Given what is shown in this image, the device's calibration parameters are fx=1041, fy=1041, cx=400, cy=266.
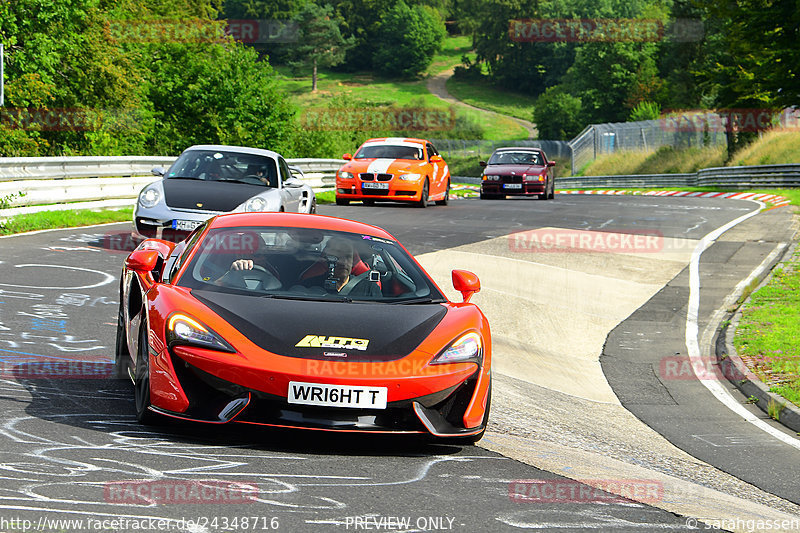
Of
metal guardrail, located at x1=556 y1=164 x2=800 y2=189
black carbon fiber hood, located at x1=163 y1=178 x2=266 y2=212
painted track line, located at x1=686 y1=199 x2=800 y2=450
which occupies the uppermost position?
black carbon fiber hood, located at x1=163 y1=178 x2=266 y2=212

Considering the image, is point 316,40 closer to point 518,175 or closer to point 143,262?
point 518,175

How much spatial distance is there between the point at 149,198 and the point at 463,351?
9437 mm

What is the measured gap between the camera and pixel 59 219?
62.1 ft

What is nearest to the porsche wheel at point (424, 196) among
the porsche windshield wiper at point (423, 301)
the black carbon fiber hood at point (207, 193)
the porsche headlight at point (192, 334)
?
the black carbon fiber hood at point (207, 193)

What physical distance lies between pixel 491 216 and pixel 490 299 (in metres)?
10.4

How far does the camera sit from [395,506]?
15.1ft

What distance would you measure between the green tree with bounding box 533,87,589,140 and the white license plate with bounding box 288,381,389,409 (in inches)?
4237

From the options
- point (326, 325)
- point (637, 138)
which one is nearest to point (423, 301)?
point (326, 325)

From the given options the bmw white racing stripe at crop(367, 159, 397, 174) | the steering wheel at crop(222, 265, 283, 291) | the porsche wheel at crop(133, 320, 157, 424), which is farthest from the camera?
the bmw white racing stripe at crop(367, 159, 397, 174)
